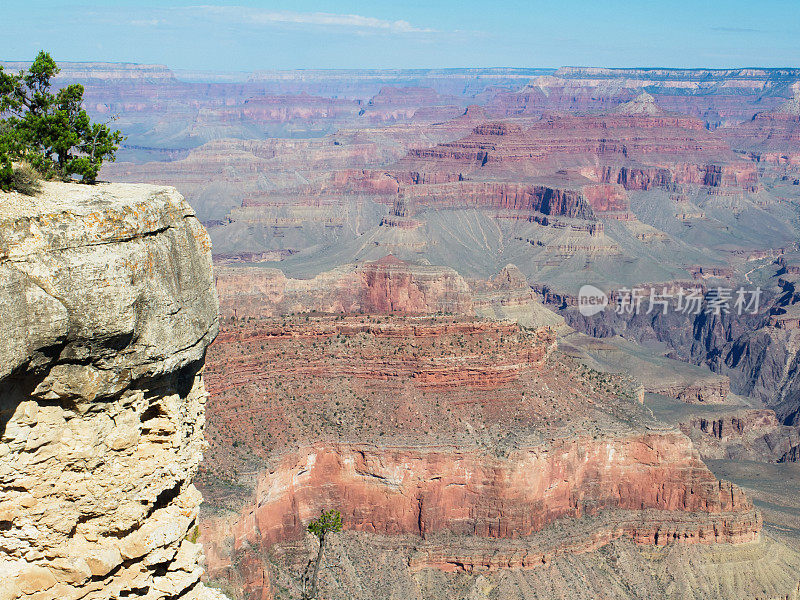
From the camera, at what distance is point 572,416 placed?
50.9m

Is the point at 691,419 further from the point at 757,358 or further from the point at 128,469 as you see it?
the point at 128,469

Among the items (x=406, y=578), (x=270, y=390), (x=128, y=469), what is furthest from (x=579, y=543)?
(x=128, y=469)

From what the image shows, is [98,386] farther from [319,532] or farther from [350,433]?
[350,433]

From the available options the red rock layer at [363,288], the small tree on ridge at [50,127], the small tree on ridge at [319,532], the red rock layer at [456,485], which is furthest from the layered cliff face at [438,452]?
the red rock layer at [363,288]

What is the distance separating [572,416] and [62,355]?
139ft

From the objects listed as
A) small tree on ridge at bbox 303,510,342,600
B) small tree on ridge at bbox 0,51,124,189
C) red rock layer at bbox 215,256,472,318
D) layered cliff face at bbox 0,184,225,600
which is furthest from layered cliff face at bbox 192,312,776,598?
red rock layer at bbox 215,256,472,318

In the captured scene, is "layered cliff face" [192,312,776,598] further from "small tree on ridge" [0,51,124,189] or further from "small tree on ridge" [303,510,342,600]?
"small tree on ridge" [0,51,124,189]

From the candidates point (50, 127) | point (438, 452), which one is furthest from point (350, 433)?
point (50, 127)

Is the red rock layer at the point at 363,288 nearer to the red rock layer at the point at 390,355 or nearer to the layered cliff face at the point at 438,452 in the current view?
the layered cliff face at the point at 438,452

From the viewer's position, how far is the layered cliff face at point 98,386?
39.4 ft

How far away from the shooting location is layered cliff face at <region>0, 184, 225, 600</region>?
1202cm

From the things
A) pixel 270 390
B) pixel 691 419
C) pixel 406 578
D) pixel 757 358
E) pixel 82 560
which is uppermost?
pixel 82 560

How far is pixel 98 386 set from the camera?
12.8 meters

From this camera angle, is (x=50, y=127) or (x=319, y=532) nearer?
(x=50, y=127)
